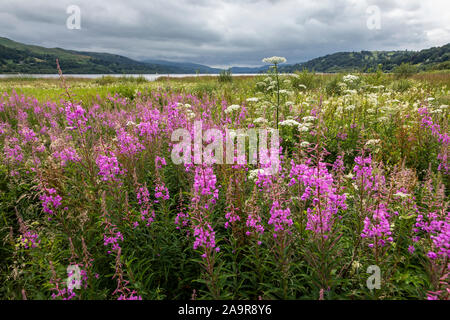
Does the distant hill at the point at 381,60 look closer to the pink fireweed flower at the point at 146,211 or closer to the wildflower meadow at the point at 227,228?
the wildflower meadow at the point at 227,228

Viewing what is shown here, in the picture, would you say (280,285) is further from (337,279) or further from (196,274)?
(196,274)

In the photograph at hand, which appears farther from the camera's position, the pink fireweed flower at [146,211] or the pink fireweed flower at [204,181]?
the pink fireweed flower at [146,211]

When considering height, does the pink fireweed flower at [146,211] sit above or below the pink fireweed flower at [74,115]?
below

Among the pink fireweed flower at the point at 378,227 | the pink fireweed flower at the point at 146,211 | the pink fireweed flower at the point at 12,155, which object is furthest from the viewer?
the pink fireweed flower at the point at 12,155

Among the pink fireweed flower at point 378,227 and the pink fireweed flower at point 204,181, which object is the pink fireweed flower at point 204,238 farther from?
the pink fireweed flower at point 378,227

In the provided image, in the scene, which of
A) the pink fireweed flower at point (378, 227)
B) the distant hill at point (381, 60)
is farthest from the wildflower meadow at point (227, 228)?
the distant hill at point (381, 60)

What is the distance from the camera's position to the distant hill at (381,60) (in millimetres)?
19336

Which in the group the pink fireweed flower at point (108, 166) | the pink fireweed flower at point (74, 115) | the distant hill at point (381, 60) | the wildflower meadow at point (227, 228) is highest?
the distant hill at point (381, 60)

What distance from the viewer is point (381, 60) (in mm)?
83438

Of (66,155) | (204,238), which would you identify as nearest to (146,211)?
(204,238)

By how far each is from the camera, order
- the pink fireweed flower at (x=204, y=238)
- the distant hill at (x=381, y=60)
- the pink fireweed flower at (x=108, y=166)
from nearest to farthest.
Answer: the pink fireweed flower at (x=204, y=238) → the pink fireweed flower at (x=108, y=166) → the distant hill at (x=381, y=60)

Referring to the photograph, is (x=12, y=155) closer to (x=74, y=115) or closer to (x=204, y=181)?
(x=74, y=115)

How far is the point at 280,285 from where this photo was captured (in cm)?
253

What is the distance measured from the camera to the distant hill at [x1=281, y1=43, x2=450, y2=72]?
19.3 m
